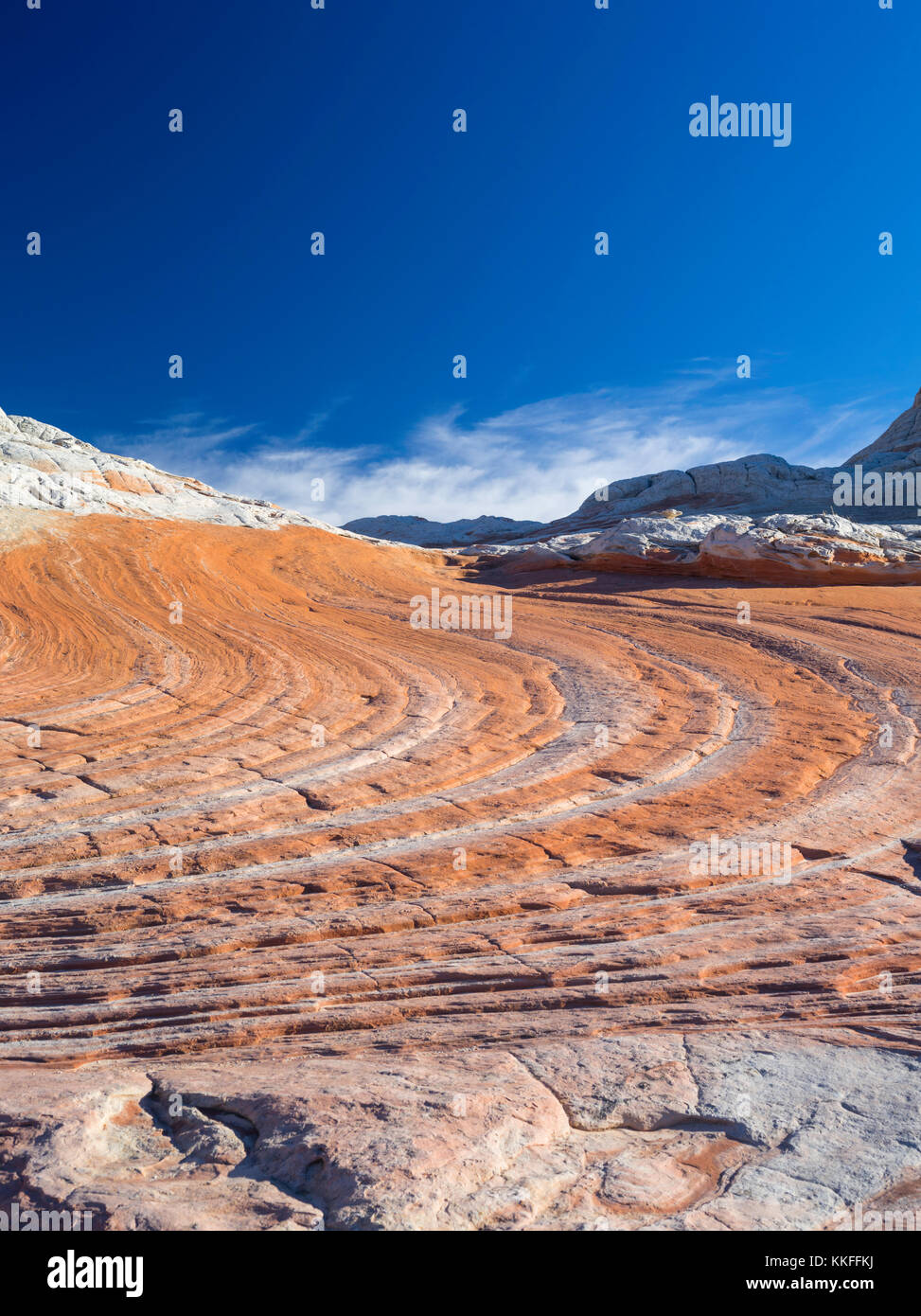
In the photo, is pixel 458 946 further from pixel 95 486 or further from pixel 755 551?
pixel 95 486

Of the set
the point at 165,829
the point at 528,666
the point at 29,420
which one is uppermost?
the point at 29,420

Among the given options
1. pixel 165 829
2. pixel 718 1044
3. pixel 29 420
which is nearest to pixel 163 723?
pixel 165 829

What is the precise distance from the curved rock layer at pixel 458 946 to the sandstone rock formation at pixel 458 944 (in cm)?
3

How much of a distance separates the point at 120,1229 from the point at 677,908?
446 cm

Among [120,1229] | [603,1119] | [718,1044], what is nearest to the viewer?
[120,1229]

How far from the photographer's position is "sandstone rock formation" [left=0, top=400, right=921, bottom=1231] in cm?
347

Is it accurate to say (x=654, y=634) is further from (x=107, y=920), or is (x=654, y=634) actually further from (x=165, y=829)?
(x=107, y=920)

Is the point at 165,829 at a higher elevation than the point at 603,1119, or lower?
higher

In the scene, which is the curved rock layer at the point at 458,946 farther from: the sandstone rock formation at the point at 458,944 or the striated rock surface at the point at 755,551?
the striated rock surface at the point at 755,551

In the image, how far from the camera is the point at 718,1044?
4621 mm

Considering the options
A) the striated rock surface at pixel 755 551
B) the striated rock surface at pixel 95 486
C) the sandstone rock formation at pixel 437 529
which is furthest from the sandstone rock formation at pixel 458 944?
the sandstone rock formation at pixel 437 529

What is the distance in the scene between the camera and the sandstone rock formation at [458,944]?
3.47m

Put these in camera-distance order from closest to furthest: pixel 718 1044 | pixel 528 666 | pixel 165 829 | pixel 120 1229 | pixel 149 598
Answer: pixel 120 1229 → pixel 718 1044 → pixel 165 829 → pixel 528 666 → pixel 149 598

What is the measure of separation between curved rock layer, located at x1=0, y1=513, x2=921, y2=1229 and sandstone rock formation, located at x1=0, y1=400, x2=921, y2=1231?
3 centimetres
